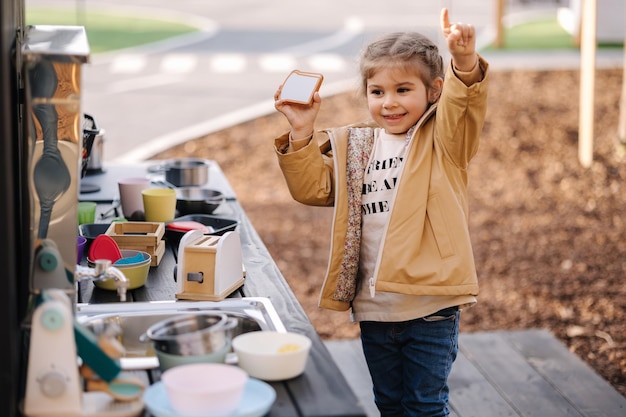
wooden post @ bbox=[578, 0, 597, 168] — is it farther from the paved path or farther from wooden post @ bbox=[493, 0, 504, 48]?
wooden post @ bbox=[493, 0, 504, 48]

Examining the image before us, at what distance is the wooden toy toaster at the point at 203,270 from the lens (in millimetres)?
2568

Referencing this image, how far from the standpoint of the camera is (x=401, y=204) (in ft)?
9.34

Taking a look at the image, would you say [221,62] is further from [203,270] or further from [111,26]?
[203,270]

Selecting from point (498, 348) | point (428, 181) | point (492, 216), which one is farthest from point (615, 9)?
point (428, 181)

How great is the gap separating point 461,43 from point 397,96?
16.3 inches

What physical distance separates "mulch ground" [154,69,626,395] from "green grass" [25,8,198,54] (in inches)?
286

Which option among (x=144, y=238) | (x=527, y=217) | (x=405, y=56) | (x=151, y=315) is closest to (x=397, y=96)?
(x=405, y=56)

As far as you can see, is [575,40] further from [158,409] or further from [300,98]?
[158,409]

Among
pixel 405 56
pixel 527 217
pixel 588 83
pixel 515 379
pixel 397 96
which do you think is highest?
pixel 405 56

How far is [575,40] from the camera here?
17.0m

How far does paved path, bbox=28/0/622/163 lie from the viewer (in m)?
11.4

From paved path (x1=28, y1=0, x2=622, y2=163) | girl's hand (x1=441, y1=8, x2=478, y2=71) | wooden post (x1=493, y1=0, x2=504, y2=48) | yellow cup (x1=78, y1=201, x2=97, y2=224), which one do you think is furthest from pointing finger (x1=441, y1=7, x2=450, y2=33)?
wooden post (x1=493, y1=0, x2=504, y2=48)

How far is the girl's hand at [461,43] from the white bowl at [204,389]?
1.19 metres

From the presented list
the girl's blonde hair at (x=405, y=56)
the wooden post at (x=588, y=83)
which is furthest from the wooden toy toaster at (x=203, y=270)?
the wooden post at (x=588, y=83)
